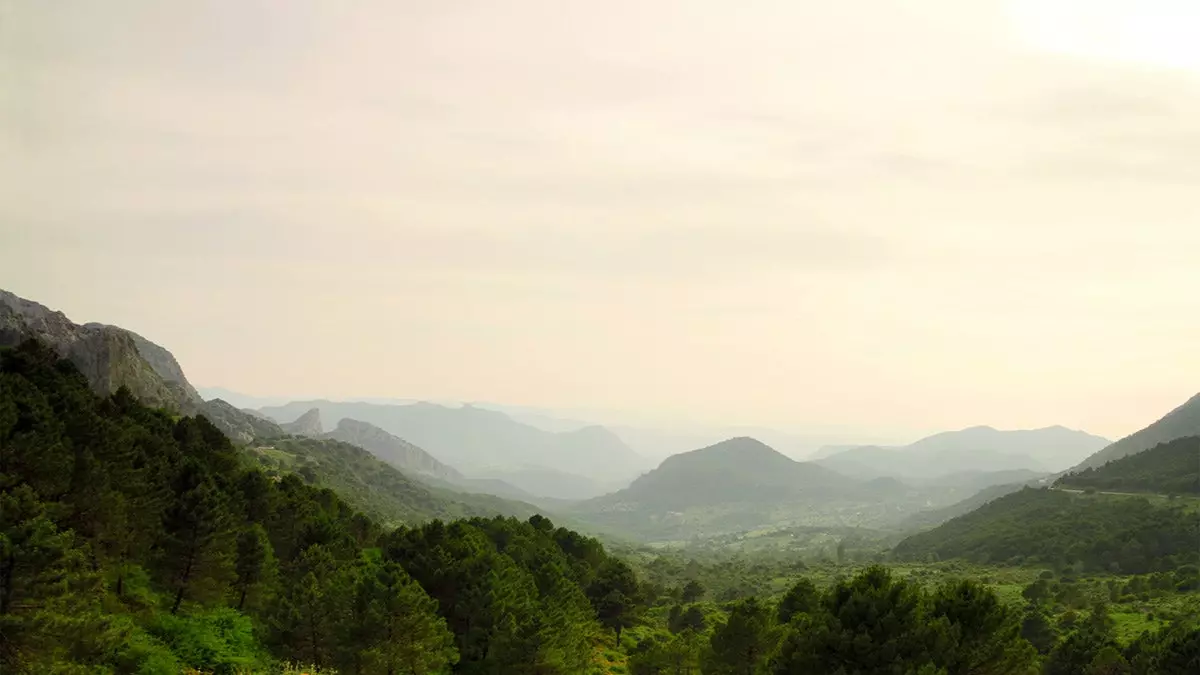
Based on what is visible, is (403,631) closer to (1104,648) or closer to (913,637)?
(913,637)

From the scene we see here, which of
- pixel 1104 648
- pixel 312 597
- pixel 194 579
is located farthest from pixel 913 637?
pixel 194 579

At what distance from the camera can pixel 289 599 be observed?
42875 mm

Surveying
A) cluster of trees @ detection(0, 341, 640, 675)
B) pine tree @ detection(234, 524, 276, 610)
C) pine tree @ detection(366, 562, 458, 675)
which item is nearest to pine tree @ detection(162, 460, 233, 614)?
cluster of trees @ detection(0, 341, 640, 675)

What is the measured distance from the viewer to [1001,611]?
33469 mm

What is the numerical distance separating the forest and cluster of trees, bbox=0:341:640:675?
13 centimetres

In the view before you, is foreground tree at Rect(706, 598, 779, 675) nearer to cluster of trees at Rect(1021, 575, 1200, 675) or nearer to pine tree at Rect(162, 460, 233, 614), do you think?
cluster of trees at Rect(1021, 575, 1200, 675)

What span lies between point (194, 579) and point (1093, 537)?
585ft

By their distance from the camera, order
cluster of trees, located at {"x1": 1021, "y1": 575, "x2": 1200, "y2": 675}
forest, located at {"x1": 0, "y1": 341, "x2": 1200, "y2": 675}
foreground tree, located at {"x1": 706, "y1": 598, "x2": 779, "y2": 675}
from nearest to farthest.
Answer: forest, located at {"x1": 0, "y1": 341, "x2": 1200, "y2": 675}
cluster of trees, located at {"x1": 1021, "y1": 575, "x2": 1200, "y2": 675}
foreground tree, located at {"x1": 706, "y1": 598, "x2": 779, "y2": 675}

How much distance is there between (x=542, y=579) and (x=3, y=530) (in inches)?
1679

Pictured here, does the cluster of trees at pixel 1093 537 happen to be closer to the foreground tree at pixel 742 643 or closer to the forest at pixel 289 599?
the forest at pixel 289 599

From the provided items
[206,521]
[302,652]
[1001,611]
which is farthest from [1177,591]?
[206,521]

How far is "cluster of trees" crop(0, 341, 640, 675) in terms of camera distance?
25875mm

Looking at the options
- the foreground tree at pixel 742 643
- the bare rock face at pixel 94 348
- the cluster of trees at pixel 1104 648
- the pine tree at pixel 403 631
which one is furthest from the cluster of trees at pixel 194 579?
the bare rock face at pixel 94 348

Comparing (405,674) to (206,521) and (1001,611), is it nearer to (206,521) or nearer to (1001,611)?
(206,521)
